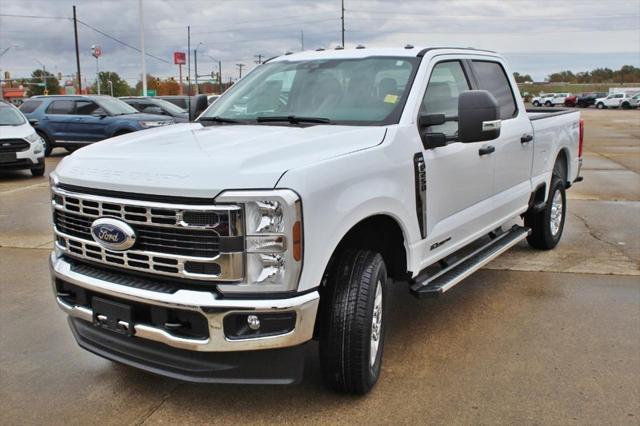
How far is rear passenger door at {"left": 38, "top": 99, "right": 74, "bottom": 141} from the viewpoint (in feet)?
55.5

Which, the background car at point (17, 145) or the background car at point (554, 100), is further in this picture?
the background car at point (554, 100)

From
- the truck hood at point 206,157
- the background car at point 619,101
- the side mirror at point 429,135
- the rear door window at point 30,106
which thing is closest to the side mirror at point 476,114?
the side mirror at point 429,135

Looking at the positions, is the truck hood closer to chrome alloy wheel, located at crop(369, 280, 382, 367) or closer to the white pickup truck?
the white pickup truck

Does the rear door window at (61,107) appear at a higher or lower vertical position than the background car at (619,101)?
lower

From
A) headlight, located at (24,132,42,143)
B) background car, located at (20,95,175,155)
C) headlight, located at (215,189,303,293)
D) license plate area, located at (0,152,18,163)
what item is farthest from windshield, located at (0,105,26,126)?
headlight, located at (215,189,303,293)

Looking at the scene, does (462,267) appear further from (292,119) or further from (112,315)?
(112,315)

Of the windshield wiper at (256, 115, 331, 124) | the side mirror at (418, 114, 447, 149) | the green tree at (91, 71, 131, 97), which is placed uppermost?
the green tree at (91, 71, 131, 97)

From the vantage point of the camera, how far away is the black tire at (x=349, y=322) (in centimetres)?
319

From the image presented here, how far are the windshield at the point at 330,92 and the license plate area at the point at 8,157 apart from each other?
30.3 feet

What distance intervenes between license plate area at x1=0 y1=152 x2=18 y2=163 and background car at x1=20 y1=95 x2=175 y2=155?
3.51 m

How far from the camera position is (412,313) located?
4.91 meters

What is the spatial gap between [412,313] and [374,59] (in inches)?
77.4

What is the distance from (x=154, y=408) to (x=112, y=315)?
25.4 inches

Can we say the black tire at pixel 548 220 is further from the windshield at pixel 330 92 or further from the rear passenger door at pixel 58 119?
the rear passenger door at pixel 58 119
